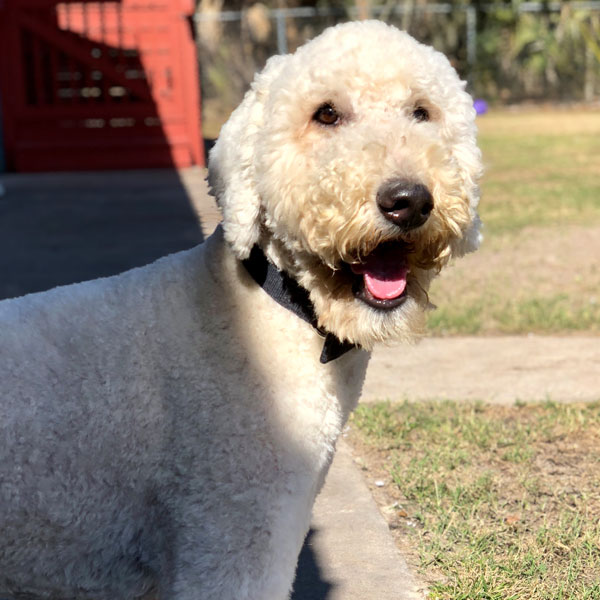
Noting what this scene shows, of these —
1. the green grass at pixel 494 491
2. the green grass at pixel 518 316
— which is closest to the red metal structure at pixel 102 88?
the green grass at pixel 518 316

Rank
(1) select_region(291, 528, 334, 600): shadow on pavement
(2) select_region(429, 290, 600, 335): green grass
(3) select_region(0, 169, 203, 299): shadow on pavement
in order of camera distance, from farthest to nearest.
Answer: (3) select_region(0, 169, 203, 299): shadow on pavement
(2) select_region(429, 290, 600, 335): green grass
(1) select_region(291, 528, 334, 600): shadow on pavement

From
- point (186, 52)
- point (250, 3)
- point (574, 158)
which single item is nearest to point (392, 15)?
point (250, 3)

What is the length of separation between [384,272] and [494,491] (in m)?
1.99

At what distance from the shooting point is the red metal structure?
12922 millimetres

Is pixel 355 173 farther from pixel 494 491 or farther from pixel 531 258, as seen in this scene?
pixel 531 258

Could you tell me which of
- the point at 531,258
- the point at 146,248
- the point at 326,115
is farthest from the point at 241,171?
the point at 531,258

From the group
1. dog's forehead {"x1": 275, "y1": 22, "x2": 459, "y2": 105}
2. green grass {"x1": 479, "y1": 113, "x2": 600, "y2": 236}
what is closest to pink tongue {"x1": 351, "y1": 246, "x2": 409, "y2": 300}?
dog's forehead {"x1": 275, "y1": 22, "x2": 459, "y2": 105}

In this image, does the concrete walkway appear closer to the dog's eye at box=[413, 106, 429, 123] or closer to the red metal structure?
the dog's eye at box=[413, 106, 429, 123]

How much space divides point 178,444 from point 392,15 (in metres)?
25.1

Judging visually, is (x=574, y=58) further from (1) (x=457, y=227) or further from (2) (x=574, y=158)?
(1) (x=457, y=227)

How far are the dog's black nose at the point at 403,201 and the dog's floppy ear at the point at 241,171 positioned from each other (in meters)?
Answer: 0.32

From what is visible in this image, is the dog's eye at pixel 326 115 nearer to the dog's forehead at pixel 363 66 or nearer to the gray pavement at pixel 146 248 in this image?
the dog's forehead at pixel 363 66

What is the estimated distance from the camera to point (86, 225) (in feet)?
30.6

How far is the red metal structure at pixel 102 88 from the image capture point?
12922 mm
